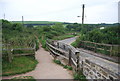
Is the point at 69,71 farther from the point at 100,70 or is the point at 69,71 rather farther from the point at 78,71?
the point at 100,70

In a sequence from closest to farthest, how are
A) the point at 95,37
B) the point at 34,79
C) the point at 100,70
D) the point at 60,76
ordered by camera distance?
the point at 100,70 → the point at 34,79 → the point at 60,76 → the point at 95,37

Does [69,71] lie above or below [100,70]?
below

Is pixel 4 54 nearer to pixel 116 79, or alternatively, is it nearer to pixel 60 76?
pixel 60 76

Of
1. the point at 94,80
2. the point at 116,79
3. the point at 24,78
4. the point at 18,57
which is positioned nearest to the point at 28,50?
the point at 18,57

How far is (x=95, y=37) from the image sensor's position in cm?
1213

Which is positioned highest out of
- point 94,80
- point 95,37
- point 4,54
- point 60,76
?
point 95,37

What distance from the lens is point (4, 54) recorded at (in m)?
6.92

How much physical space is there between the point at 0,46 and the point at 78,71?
5337 mm

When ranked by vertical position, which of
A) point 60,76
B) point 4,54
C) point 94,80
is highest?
point 4,54

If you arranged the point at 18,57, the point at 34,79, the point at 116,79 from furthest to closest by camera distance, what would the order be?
the point at 18,57
the point at 34,79
the point at 116,79

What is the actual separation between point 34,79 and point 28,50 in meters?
4.08

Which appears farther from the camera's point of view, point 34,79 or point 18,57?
point 18,57

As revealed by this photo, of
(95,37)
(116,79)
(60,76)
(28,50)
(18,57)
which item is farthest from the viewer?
(95,37)

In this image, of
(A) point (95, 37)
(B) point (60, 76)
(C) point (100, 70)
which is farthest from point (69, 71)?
(A) point (95, 37)
